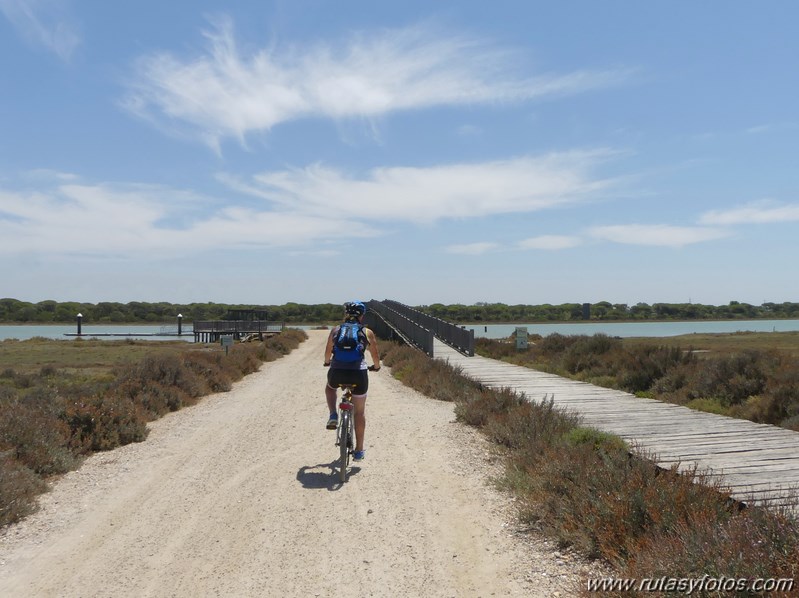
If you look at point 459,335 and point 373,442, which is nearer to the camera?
point 373,442

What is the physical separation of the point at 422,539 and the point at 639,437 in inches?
146

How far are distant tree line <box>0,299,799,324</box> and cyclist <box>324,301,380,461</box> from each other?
97549 millimetres

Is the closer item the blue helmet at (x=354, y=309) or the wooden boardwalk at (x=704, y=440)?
the wooden boardwalk at (x=704, y=440)

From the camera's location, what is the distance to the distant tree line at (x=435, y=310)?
111062mm

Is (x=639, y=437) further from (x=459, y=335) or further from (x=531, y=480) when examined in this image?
(x=459, y=335)

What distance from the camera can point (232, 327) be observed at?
5975 centimetres

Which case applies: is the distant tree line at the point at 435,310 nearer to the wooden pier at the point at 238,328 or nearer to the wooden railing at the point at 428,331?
the wooden pier at the point at 238,328

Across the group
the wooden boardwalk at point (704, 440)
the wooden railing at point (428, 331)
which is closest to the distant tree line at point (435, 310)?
the wooden railing at point (428, 331)

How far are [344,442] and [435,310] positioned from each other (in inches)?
3962

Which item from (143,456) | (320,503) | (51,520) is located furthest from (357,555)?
(143,456)

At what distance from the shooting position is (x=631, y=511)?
207 inches

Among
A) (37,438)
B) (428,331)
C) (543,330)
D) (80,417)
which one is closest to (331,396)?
(37,438)

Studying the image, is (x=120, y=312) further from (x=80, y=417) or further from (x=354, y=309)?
(x=354, y=309)

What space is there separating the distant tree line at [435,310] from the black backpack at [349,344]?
321 feet
